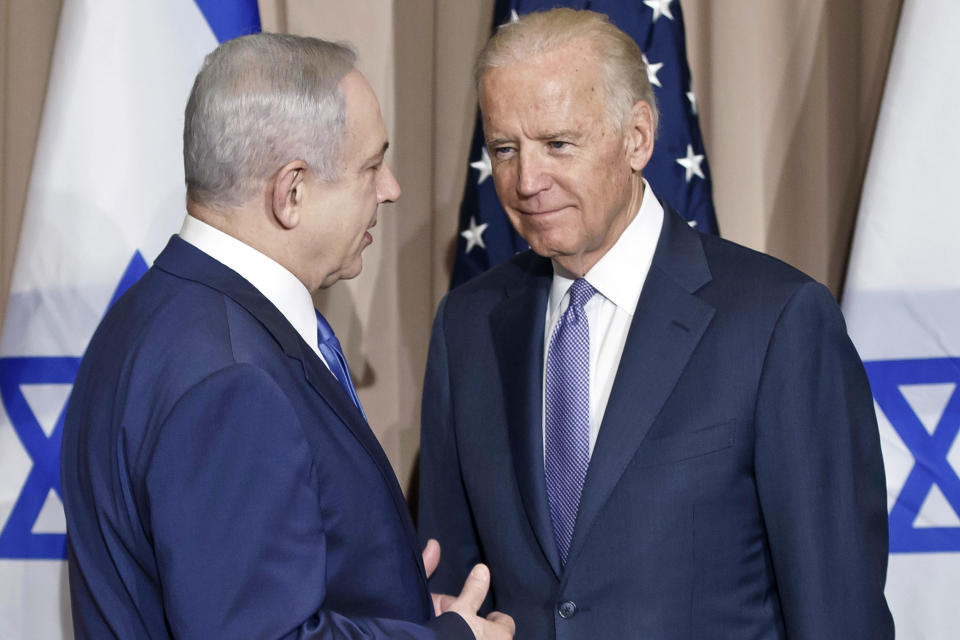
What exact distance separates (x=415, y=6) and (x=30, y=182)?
1066 mm

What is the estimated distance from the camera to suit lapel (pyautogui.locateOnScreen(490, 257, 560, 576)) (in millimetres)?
1654

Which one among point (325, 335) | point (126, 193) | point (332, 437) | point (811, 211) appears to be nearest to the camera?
point (332, 437)

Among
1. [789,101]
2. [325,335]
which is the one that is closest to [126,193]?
[325,335]

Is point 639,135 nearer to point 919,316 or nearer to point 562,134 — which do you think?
point 562,134

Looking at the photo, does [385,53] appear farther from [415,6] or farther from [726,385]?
[726,385]

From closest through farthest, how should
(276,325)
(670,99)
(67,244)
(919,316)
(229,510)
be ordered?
(229,510), (276,325), (919,316), (670,99), (67,244)

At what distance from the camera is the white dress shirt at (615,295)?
169cm

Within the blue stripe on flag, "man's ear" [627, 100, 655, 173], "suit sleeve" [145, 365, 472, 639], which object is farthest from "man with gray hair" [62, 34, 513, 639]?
the blue stripe on flag

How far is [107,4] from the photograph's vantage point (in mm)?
2396

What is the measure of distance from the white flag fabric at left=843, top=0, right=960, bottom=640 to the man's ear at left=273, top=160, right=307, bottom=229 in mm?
1329

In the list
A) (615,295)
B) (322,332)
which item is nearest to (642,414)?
(615,295)

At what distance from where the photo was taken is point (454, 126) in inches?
106

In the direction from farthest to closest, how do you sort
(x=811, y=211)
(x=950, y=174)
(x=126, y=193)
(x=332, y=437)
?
(x=811, y=211) < (x=126, y=193) < (x=950, y=174) < (x=332, y=437)

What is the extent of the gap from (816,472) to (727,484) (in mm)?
132
